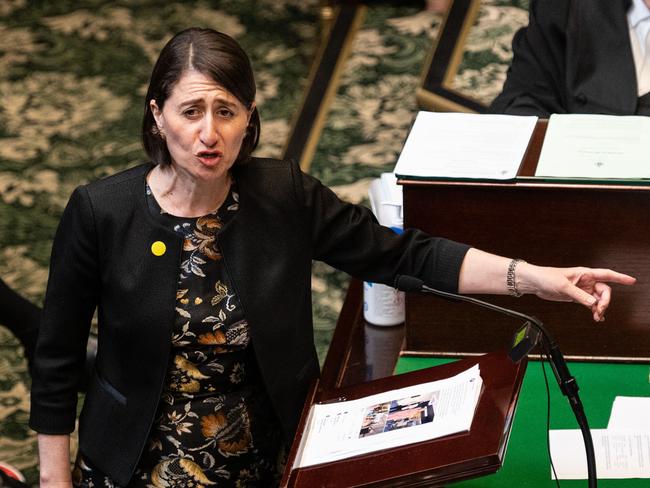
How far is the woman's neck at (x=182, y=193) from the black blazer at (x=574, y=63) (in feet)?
3.72

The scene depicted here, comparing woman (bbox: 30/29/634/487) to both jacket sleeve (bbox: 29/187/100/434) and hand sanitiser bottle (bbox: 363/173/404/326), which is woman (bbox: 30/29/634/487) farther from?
hand sanitiser bottle (bbox: 363/173/404/326)

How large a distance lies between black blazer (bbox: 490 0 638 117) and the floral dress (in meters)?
1.17

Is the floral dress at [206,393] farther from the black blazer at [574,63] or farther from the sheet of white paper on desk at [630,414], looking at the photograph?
the black blazer at [574,63]

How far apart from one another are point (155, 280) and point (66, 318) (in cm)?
17

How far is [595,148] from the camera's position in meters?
2.12

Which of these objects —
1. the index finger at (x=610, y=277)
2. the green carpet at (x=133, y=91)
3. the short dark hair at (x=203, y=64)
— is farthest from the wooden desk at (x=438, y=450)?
the green carpet at (x=133, y=91)

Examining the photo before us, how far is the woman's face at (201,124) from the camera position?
1.69 m

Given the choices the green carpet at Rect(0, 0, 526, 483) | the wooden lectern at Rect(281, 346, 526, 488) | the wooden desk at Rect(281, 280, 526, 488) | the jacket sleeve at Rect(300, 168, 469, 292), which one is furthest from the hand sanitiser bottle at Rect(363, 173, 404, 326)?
the green carpet at Rect(0, 0, 526, 483)

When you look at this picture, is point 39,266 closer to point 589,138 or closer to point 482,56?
point 482,56

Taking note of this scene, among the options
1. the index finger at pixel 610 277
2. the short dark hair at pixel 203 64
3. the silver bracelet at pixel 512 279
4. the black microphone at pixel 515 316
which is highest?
the short dark hair at pixel 203 64

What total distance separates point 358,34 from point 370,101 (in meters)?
0.42

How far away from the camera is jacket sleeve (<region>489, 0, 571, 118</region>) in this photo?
2732mm

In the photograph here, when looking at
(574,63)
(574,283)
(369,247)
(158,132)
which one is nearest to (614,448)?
(574,283)

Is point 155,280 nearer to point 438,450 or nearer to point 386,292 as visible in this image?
point 438,450
